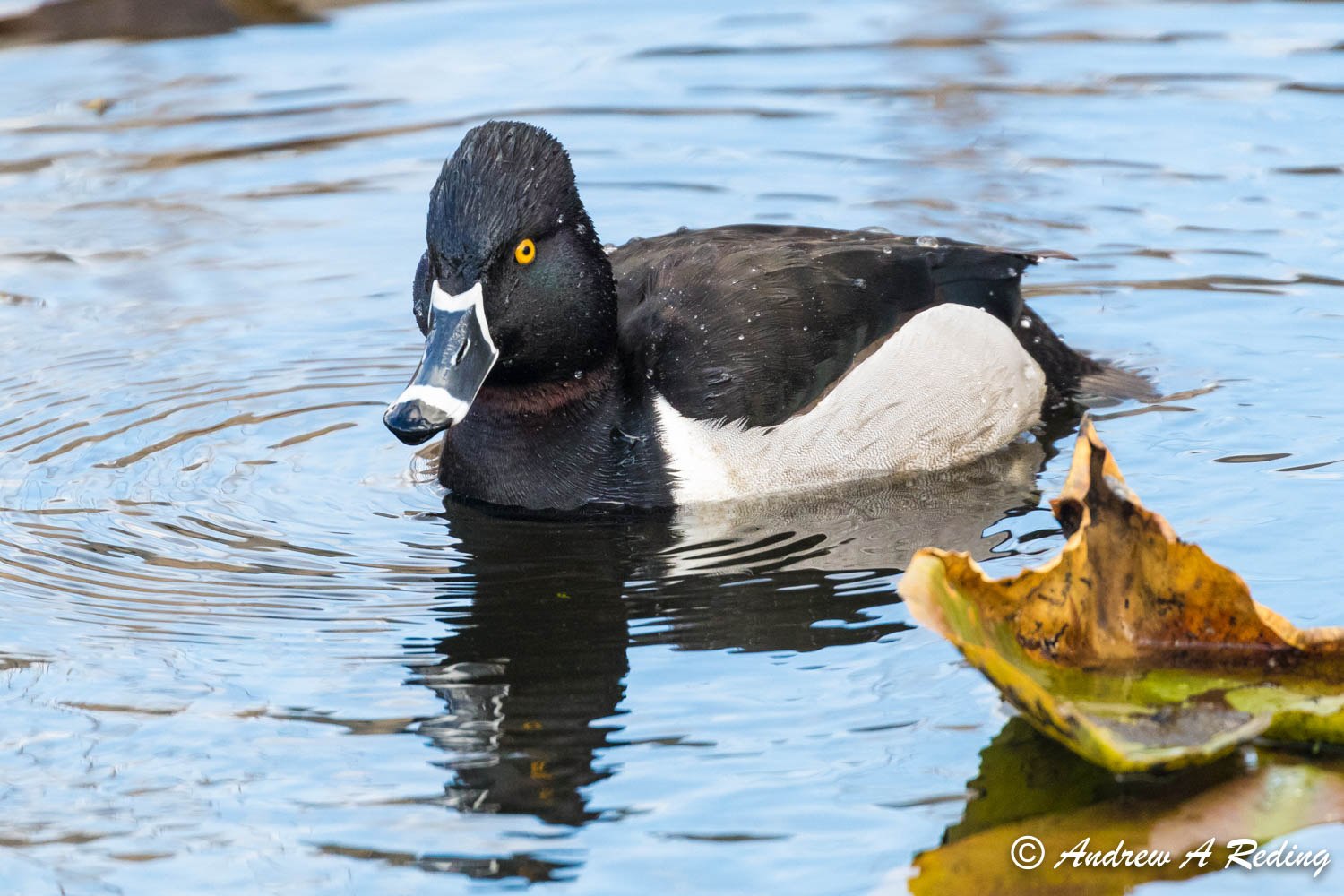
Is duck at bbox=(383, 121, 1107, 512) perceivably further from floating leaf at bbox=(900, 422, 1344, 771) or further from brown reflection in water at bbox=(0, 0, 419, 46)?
brown reflection in water at bbox=(0, 0, 419, 46)

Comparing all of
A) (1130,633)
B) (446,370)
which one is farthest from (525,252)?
(1130,633)

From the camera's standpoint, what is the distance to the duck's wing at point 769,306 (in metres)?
7.13

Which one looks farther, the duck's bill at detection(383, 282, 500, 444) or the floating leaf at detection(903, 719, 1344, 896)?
the duck's bill at detection(383, 282, 500, 444)

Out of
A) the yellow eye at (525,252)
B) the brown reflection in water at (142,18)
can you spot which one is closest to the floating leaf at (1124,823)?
the yellow eye at (525,252)

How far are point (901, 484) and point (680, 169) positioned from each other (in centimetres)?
419

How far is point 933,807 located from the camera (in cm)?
495

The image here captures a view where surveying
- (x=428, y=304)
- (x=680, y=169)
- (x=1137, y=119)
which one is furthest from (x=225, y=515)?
(x=1137, y=119)

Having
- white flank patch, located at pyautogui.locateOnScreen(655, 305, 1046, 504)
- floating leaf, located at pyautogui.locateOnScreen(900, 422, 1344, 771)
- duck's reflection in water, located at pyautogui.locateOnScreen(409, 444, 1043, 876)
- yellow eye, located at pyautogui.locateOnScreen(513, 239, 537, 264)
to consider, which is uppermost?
yellow eye, located at pyautogui.locateOnScreen(513, 239, 537, 264)

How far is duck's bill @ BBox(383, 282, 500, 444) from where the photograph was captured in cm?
644

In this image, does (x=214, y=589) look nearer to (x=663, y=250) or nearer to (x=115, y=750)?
(x=115, y=750)

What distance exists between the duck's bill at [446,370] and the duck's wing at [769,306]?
0.75 m

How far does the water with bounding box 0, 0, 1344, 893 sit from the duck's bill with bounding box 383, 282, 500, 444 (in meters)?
0.58

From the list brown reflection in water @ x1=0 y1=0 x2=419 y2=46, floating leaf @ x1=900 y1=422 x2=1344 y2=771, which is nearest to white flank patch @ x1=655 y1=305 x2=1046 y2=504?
floating leaf @ x1=900 y1=422 x2=1344 y2=771

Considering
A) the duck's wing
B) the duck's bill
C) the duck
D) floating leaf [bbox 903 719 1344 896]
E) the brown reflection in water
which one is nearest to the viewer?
floating leaf [bbox 903 719 1344 896]
